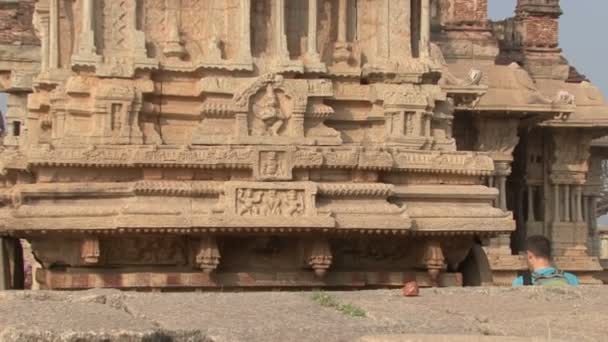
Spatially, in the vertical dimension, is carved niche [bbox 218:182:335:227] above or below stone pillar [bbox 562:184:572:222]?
above

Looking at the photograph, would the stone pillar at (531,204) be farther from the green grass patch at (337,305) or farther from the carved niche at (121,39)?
the green grass patch at (337,305)

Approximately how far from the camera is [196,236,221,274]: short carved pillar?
1967 centimetres

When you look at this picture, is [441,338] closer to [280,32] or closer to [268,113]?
[268,113]

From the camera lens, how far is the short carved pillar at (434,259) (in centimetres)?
2064

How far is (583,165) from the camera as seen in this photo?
42094 mm

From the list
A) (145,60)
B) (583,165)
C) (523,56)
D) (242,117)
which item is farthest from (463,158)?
(523,56)

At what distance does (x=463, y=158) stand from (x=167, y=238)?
425 centimetres

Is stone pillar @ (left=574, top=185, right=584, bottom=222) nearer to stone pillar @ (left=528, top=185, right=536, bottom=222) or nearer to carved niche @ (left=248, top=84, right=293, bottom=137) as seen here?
stone pillar @ (left=528, top=185, right=536, bottom=222)

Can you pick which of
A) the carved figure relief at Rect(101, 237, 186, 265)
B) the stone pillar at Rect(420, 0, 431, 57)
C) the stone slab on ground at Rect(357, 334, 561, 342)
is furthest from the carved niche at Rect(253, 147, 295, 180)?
the stone slab on ground at Rect(357, 334, 561, 342)

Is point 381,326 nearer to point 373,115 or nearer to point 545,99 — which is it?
point 373,115

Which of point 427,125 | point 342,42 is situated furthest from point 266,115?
point 427,125

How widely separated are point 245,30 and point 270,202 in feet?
10.6

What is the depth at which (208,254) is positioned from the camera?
1967 cm

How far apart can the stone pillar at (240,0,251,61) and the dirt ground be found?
1085 centimetres
